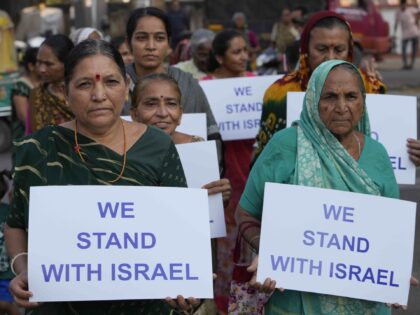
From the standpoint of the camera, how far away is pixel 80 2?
17719 mm

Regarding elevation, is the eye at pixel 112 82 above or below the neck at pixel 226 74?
above

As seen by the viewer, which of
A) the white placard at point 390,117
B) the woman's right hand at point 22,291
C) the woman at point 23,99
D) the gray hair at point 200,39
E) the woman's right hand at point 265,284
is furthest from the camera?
the gray hair at point 200,39

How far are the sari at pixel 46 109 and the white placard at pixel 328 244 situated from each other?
2.79m

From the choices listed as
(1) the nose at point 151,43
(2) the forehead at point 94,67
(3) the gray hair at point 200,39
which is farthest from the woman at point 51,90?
(2) the forehead at point 94,67

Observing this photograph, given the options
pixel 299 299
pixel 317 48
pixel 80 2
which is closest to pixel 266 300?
pixel 299 299

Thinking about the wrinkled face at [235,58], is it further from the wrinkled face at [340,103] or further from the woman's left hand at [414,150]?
the wrinkled face at [340,103]

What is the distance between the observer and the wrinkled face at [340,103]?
14.1 feet

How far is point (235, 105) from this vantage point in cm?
765

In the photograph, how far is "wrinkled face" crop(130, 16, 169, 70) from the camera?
6.21 m

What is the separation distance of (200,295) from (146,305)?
7.5 inches

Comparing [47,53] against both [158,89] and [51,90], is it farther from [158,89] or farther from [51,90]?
[158,89]

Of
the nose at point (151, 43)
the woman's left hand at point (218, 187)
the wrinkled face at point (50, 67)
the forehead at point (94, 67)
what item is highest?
the forehead at point (94, 67)

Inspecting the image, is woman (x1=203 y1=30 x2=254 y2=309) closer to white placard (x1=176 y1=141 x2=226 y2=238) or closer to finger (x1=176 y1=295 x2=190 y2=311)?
white placard (x1=176 y1=141 x2=226 y2=238)

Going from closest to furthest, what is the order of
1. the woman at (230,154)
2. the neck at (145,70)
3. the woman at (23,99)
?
the neck at (145,70)
the woman at (230,154)
the woman at (23,99)
